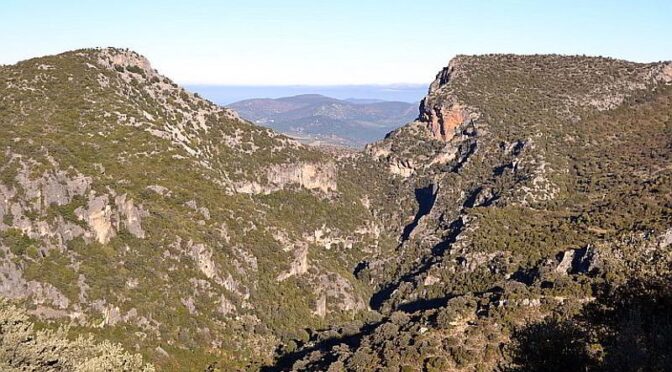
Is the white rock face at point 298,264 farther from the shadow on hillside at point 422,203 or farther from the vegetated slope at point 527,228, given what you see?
the shadow on hillside at point 422,203

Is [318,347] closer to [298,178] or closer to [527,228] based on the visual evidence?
[527,228]

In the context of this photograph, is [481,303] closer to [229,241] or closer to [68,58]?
[229,241]

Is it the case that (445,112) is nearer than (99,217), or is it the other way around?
(99,217)

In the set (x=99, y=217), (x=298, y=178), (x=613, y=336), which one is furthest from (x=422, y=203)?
(x=613, y=336)

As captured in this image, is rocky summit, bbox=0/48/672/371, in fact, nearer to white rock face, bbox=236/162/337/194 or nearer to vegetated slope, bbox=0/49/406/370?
vegetated slope, bbox=0/49/406/370

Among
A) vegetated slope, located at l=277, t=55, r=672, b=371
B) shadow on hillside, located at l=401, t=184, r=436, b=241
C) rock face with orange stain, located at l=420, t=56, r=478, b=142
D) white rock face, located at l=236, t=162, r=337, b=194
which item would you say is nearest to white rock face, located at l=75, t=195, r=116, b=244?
vegetated slope, located at l=277, t=55, r=672, b=371

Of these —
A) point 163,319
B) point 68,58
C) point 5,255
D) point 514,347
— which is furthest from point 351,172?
point 514,347

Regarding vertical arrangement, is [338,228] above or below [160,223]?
below
